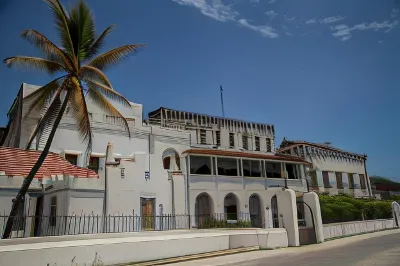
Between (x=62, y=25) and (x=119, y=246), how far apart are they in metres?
9.02

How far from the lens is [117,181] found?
18203 millimetres

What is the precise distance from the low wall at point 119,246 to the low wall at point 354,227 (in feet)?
23.8

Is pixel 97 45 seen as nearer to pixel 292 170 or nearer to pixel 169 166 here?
pixel 169 166

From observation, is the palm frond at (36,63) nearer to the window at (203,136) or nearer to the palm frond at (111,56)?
the palm frond at (111,56)

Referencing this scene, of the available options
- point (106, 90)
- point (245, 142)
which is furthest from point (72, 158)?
point (245, 142)

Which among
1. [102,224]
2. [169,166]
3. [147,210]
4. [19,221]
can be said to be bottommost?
[102,224]

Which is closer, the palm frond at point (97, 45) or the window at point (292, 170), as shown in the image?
the palm frond at point (97, 45)

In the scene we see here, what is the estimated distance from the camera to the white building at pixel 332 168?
43.6m

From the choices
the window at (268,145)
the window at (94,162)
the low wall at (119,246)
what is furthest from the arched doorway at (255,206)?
the low wall at (119,246)

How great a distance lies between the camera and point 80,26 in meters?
14.2

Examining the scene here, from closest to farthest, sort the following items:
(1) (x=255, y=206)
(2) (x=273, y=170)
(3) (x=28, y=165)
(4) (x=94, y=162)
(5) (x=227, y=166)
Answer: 1. (3) (x=28, y=165)
2. (4) (x=94, y=162)
3. (5) (x=227, y=166)
4. (1) (x=255, y=206)
5. (2) (x=273, y=170)

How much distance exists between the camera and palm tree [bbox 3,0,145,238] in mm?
13859

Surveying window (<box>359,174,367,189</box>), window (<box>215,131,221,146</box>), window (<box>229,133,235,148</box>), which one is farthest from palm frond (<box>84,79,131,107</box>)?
window (<box>359,174,367,189</box>)

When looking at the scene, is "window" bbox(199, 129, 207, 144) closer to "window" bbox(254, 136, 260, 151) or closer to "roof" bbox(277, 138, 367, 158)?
"window" bbox(254, 136, 260, 151)
